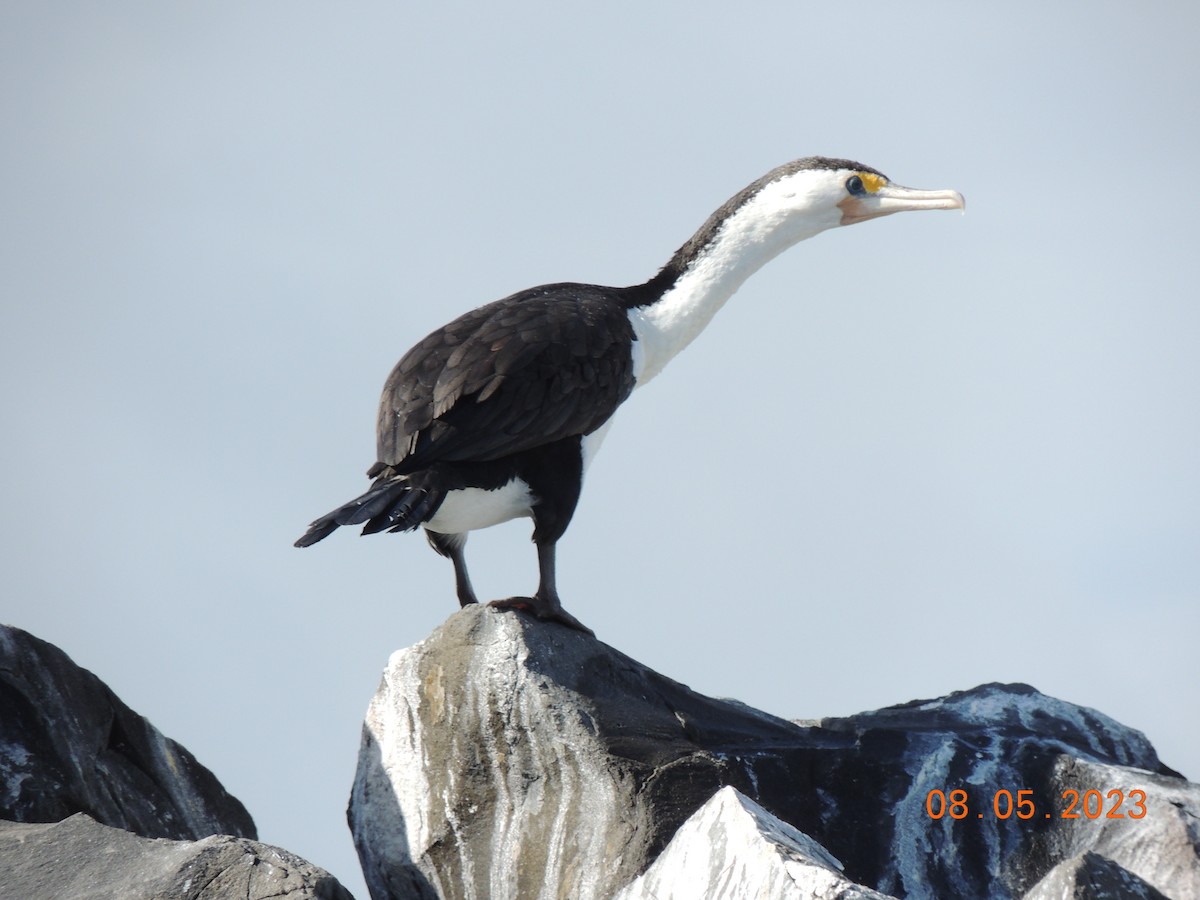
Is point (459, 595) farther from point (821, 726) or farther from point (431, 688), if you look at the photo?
point (821, 726)

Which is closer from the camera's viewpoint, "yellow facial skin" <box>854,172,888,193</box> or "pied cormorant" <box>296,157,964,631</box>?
"pied cormorant" <box>296,157,964,631</box>

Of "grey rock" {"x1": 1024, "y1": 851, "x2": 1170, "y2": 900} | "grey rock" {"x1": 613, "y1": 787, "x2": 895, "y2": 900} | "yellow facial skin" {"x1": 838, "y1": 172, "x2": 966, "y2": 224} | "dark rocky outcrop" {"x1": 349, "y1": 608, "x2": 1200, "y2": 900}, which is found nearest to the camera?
"grey rock" {"x1": 613, "y1": 787, "x2": 895, "y2": 900}

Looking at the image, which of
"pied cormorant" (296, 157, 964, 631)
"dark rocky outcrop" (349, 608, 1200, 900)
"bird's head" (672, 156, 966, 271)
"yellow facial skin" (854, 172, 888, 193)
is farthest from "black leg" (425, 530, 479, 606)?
"yellow facial skin" (854, 172, 888, 193)

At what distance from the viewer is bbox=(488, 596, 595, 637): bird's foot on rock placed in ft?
25.8

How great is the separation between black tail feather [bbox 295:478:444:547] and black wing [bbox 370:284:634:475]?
0.53 ft

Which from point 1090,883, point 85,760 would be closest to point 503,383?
point 85,760

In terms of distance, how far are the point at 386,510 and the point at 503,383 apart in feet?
2.91

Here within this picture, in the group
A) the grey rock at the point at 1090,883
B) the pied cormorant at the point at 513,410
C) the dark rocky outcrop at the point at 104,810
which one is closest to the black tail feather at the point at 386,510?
the pied cormorant at the point at 513,410

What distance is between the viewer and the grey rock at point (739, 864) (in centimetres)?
539

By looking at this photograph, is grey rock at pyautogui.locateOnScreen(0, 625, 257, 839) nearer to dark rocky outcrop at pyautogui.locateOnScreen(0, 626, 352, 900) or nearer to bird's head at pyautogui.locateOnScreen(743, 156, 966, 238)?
dark rocky outcrop at pyautogui.locateOnScreen(0, 626, 352, 900)

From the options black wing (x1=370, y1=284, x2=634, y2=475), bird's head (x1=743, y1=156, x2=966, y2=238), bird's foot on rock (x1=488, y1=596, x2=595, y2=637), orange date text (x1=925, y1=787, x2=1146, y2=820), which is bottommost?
orange date text (x1=925, y1=787, x2=1146, y2=820)

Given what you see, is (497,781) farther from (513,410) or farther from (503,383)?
(503,383)

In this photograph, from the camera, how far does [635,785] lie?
697 cm

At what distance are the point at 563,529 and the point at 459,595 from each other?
708 mm
